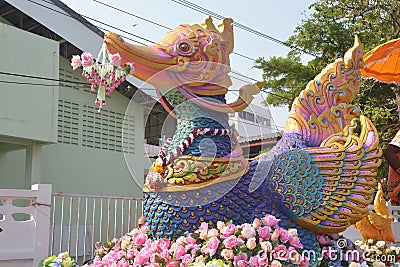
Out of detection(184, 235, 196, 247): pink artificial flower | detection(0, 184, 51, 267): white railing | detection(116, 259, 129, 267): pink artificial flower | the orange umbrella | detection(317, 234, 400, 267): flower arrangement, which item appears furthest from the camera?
the orange umbrella

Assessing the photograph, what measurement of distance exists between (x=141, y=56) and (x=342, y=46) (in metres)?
6.92

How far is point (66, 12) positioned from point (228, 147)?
6279 mm

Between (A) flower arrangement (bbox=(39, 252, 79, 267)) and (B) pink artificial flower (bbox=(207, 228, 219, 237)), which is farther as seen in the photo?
(A) flower arrangement (bbox=(39, 252, 79, 267))

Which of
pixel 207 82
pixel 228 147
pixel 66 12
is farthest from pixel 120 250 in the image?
pixel 66 12

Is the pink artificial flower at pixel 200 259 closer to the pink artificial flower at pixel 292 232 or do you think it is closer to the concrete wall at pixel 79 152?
the pink artificial flower at pixel 292 232

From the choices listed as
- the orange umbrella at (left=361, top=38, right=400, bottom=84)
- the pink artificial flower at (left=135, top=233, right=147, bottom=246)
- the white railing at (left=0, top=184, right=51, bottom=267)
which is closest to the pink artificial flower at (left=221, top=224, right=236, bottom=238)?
the pink artificial flower at (left=135, top=233, right=147, bottom=246)

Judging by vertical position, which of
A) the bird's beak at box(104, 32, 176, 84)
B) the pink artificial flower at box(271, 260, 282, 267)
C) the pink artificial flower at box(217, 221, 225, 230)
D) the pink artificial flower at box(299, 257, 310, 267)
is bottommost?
the pink artificial flower at box(299, 257, 310, 267)

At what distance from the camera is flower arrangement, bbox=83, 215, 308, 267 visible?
2008 millimetres

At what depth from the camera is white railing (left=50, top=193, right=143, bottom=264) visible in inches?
155

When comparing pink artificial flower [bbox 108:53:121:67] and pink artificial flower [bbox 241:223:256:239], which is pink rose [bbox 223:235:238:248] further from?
pink artificial flower [bbox 108:53:121:67]

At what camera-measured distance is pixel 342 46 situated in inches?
332

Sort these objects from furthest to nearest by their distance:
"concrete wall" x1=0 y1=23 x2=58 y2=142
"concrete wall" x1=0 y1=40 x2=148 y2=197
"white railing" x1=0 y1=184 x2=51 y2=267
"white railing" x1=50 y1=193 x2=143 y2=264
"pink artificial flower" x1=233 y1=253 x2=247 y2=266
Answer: "concrete wall" x1=0 y1=40 x2=148 y2=197 < "concrete wall" x1=0 y1=23 x2=58 y2=142 < "white railing" x1=50 y1=193 x2=143 y2=264 < "white railing" x1=0 y1=184 x2=51 y2=267 < "pink artificial flower" x1=233 y1=253 x2=247 y2=266

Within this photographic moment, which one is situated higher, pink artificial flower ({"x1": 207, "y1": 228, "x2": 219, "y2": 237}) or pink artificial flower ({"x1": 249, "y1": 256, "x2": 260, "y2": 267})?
pink artificial flower ({"x1": 207, "y1": 228, "x2": 219, "y2": 237})

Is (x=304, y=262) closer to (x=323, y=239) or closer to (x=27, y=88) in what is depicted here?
(x=323, y=239)
